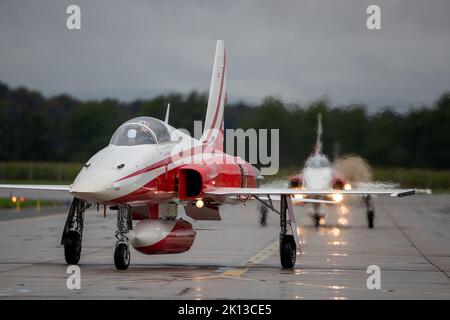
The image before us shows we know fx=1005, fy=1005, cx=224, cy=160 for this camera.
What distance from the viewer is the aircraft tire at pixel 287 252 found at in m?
18.0

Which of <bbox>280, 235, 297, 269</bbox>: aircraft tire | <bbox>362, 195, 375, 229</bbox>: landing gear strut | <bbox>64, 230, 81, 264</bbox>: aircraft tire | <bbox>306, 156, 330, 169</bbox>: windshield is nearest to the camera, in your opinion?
<bbox>280, 235, 297, 269</bbox>: aircraft tire

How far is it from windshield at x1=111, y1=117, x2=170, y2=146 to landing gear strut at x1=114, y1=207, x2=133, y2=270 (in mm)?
1202

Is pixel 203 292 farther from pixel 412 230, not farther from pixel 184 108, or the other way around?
pixel 184 108

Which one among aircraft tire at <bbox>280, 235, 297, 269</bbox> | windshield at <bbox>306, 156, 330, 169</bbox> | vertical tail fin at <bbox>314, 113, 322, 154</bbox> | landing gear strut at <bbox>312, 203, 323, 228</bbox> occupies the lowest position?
landing gear strut at <bbox>312, 203, 323, 228</bbox>

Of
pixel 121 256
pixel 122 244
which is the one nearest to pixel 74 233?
pixel 122 244

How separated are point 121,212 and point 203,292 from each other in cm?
412

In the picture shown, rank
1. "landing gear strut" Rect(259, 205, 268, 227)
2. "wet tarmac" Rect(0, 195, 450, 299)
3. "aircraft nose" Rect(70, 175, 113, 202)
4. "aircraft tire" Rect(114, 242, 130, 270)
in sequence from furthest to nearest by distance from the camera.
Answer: "landing gear strut" Rect(259, 205, 268, 227) < "aircraft tire" Rect(114, 242, 130, 270) < "aircraft nose" Rect(70, 175, 113, 202) < "wet tarmac" Rect(0, 195, 450, 299)

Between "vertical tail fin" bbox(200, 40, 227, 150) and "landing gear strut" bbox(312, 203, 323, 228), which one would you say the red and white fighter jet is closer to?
"vertical tail fin" bbox(200, 40, 227, 150)

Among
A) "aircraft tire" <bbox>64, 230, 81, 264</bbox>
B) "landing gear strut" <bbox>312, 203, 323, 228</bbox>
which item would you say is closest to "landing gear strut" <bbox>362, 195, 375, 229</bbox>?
"landing gear strut" <bbox>312, 203, 323, 228</bbox>

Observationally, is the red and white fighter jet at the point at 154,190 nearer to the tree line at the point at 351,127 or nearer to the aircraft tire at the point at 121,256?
the aircraft tire at the point at 121,256

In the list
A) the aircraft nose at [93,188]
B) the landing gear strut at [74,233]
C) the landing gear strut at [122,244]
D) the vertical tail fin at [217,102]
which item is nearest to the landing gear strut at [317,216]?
the vertical tail fin at [217,102]

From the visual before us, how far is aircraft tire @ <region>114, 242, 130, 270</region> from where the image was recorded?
17.3 metres

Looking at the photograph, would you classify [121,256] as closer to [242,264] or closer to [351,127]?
[242,264]

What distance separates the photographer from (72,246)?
18.3 meters
